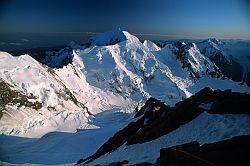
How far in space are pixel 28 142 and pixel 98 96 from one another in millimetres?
100792

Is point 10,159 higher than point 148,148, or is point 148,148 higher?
point 148,148

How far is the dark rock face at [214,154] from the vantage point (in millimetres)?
10828

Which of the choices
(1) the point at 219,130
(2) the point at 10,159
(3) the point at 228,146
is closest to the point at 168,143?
(1) the point at 219,130

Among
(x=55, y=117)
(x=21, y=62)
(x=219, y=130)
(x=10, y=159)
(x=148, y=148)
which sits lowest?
(x=55, y=117)

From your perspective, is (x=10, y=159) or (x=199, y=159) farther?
(x=10, y=159)

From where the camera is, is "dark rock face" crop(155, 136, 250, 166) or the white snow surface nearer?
"dark rock face" crop(155, 136, 250, 166)

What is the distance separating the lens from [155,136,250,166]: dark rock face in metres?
10.8

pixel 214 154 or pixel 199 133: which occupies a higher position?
pixel 214 154

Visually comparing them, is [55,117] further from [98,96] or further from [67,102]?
[98,96]

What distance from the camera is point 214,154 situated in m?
11.7

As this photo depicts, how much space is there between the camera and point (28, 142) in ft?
288

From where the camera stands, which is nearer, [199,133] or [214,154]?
[214,154]

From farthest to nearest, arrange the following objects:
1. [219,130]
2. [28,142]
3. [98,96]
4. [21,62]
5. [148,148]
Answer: [98,96] → [21,62] → [28,142] → [148,148] → [219,130]

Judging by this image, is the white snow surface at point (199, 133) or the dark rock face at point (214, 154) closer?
the dark rock face at point (214, 154)
